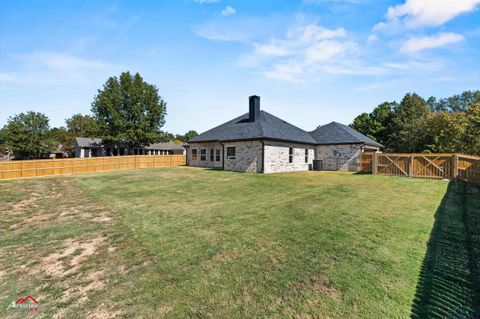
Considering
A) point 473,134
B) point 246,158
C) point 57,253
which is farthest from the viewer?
point 473,134

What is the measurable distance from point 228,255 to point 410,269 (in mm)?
3288

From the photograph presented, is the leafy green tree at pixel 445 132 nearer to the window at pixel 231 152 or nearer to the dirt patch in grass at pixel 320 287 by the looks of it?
the window at pixel 231 152

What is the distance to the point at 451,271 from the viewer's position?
3.98 m

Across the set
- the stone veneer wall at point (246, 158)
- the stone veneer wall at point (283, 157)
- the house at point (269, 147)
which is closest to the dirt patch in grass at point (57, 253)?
the stone veneer wall at point (246, 158)

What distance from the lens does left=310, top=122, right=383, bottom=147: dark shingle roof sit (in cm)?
2225

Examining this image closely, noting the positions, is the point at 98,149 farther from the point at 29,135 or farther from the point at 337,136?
the point at 337,136

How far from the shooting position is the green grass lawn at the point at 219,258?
3.18 m

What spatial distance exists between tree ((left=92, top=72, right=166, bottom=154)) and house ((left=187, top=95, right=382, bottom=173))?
1444cm

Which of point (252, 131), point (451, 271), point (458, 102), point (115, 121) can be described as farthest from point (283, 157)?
point (458, 102)

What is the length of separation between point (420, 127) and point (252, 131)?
30.0 m

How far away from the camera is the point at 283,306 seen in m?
3.13

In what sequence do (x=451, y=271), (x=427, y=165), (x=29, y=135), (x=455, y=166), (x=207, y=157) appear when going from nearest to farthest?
(x=451, y=271) < (x=455, y=166) < (x=427, y=165) < (x=207, y=157) < (x=29, y=135)

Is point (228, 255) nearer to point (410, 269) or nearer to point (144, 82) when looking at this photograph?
point (410, 269)

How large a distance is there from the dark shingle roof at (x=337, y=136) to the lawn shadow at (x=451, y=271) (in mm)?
15632
